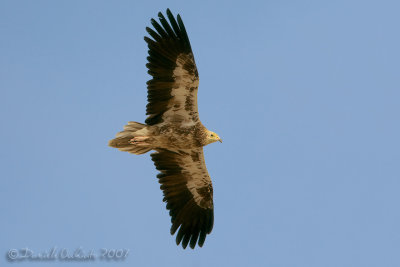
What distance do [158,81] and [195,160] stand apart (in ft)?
6.59

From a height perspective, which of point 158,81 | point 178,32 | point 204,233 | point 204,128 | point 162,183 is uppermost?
point 178,32

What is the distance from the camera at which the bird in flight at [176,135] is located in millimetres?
9180

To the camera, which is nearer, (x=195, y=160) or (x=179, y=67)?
(x=179, y=67)

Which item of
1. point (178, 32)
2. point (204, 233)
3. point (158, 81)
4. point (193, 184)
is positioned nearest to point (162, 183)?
point (193, 184)

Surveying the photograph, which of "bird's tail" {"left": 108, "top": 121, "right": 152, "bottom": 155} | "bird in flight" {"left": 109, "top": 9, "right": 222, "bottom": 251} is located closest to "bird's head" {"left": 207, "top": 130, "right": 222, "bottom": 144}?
"bird in flight" {"left": 109, "top": 9, "right": 222, "bottom": 251}

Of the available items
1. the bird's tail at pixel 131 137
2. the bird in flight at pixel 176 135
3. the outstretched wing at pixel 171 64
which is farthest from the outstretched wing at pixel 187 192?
the outstretched wing at pixel 171 64

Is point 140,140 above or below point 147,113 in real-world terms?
below

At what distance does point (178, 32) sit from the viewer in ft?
30.1

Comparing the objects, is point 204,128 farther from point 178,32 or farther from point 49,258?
point 49,258

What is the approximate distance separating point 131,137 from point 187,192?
192cm

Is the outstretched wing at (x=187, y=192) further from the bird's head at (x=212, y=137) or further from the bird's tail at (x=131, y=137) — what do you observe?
the bird's tail at (x=131, y=137)

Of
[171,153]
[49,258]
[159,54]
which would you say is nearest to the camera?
[49,258]

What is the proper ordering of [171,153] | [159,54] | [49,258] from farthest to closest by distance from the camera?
[171,153] → [159,54] → [49,258]

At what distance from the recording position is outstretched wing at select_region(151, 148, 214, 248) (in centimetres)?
1015
